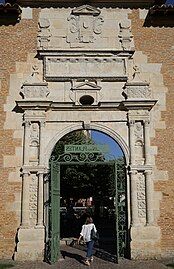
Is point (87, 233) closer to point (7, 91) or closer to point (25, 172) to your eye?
point (25, 172)

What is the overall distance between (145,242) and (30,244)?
3146mm

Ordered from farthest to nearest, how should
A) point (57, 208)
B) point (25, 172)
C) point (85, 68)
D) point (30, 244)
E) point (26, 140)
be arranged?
point (85, 68), point (26, 140), point (57, 208), point (25, 172), point (30, 244)

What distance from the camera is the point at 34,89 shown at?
11445mm

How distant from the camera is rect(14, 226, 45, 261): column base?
10375 mm

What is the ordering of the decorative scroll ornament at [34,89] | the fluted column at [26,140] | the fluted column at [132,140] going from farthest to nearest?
the decorative scroll ornament at [34,89], the fluted column at [132,140], the fluted column at [26,140]

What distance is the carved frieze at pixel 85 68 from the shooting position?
1160 cm

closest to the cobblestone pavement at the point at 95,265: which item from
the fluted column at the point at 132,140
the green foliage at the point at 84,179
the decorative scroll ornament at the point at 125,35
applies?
the fluted column at the point at 132,140

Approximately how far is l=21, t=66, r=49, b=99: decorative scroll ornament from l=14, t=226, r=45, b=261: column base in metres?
3.82

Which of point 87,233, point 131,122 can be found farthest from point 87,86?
point 87,233

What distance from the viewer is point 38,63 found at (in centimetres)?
1180

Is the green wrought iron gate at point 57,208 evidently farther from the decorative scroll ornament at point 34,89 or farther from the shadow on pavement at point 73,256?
the decorative scroll ornament at point 34,89

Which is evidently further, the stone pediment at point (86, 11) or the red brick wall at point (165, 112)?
the stone pediment at point (86, 11)

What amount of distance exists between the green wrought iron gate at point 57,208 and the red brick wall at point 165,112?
1.02 metres

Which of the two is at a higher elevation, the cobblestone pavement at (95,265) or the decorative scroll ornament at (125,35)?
the decorative scroll ornament at (125,35)
